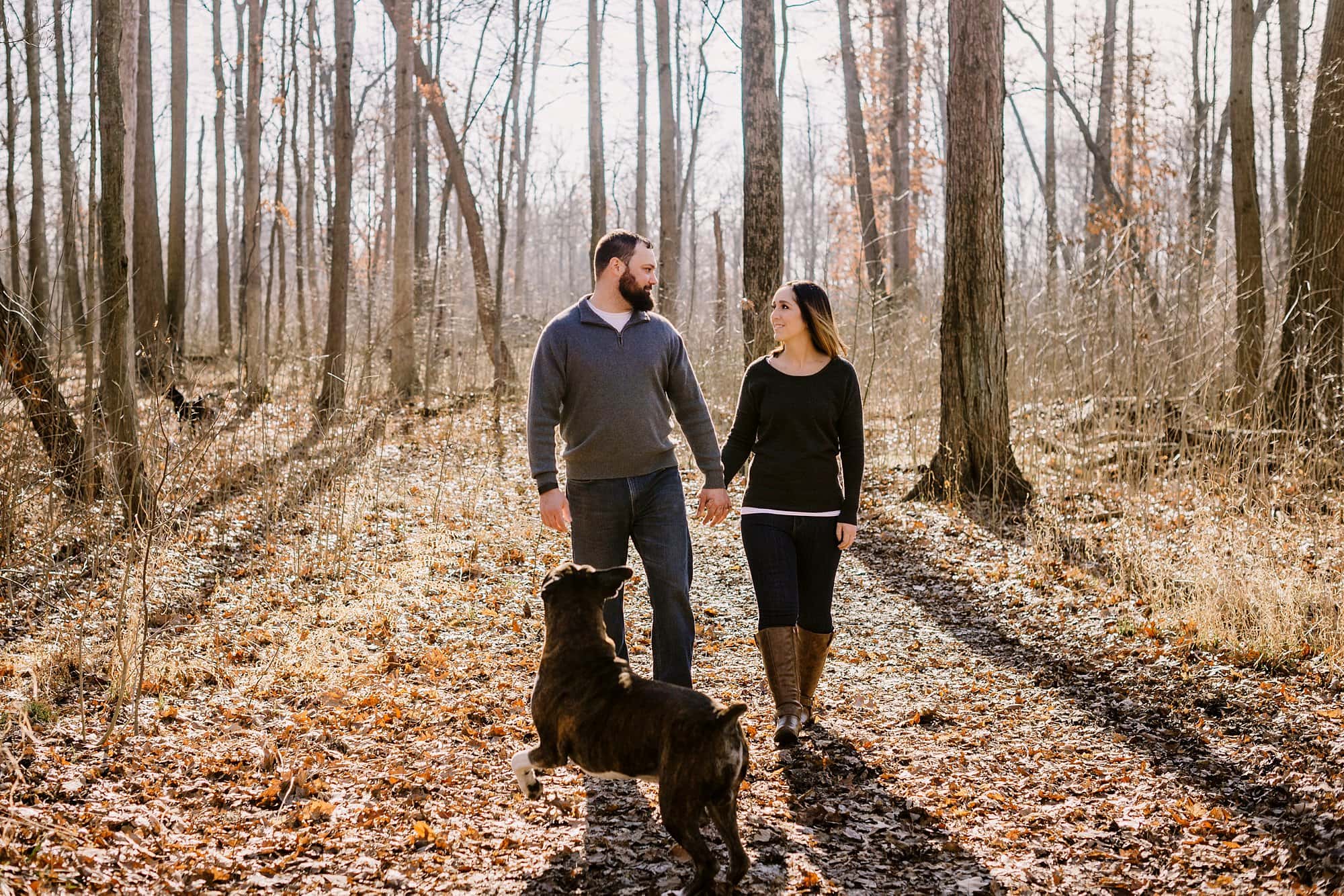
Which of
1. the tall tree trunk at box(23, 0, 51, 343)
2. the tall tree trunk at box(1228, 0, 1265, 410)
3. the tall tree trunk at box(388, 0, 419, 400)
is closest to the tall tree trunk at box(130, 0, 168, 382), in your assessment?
the tall tree trunk at box(23, 0, 51, 343)

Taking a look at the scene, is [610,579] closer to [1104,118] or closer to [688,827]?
[688,827]

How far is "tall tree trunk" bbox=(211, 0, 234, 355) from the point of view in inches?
754

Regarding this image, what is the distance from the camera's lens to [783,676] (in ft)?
14.5

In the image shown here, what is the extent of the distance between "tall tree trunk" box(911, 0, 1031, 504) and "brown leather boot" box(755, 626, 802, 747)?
4.81 m

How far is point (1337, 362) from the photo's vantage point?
29.5 feet

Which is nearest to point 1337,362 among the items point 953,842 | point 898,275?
point 953,842

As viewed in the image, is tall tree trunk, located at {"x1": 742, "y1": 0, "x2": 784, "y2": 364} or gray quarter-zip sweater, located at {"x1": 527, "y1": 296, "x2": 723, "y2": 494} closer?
gray quarter-zip sweater, located at {"x1": 527, "y1": 296, "x2": 723, "y2": 494}

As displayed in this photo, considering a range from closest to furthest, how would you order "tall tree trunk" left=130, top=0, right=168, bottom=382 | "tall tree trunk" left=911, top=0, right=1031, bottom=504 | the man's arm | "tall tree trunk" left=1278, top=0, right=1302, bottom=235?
the man's arm < "tall tree trunk" left=911, top=0, right=1031, bottom=504 < "tall tree trunk" left=1278, top=0, right=1302, bottom=235 < "tall tree trunk" left=130, top=0, right=168, bottom=382

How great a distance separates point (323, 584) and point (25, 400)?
233cm

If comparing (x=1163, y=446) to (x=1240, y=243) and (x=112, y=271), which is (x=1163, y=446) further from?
(x=112, y=271)

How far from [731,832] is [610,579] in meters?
0.90

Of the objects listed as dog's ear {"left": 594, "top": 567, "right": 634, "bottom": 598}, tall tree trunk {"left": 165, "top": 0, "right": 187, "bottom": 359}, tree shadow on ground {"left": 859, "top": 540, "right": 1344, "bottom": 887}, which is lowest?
tree shadow on ground {"left": 859, "top": 540, "right": 1344, "bottom": 887}

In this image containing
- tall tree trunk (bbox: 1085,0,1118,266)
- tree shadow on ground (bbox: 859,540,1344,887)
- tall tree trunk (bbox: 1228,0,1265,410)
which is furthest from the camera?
tall tree trunk (bbox: 1085,0,1118,266)

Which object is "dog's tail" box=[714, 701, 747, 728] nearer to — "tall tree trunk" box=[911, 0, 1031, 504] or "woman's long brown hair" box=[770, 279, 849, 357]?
"woman's long brown hair" box=[770, 279, 849, 357]
